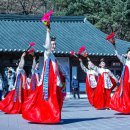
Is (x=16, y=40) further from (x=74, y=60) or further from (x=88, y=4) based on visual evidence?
(x=88, y=4)

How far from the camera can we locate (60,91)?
377 inches

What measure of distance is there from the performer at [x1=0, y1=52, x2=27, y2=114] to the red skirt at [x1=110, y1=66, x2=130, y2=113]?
110 inches

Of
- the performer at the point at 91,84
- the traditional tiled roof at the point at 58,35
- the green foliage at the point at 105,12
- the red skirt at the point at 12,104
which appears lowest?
the red skirt at the point at 12,104

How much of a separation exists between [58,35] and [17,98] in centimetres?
1635

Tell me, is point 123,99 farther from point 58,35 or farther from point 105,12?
point 105,12

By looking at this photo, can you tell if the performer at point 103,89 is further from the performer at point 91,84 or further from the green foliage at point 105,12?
the green foliage at point 105,12

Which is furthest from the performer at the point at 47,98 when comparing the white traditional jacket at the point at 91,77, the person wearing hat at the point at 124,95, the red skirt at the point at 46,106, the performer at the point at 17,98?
the white traditional jacket at the point at 91,77

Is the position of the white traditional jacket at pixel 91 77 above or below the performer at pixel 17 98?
above

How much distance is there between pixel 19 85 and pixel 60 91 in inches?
141

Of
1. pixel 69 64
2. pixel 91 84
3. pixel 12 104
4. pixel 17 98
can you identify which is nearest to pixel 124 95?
pixel 17 98

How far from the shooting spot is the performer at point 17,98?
12769 mm

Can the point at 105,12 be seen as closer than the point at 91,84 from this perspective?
No

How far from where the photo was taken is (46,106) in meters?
9.39

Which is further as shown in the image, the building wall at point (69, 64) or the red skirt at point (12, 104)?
the building wall at point (69, 64)
